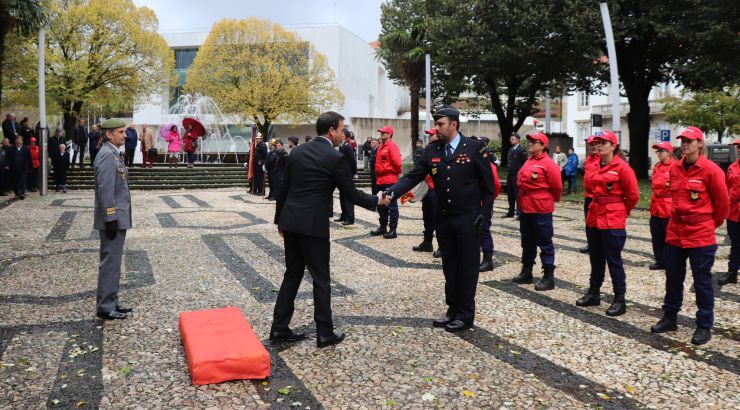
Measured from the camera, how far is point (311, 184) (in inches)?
213

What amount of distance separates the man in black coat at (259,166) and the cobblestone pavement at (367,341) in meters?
11.3

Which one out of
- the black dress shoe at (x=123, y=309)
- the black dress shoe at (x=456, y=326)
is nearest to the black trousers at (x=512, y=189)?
the black dress shoe at (x=456, y=326)

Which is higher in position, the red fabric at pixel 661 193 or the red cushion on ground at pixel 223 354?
the red fabric at pixel 661 193

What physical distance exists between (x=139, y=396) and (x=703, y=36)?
68.1 ft

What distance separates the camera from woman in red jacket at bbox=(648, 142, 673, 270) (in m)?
8.78

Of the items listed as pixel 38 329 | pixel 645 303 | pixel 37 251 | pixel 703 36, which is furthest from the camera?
pixel 703 36

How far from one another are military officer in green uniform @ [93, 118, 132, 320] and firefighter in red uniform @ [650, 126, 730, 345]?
5.19 metres

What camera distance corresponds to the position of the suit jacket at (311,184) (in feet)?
17.6

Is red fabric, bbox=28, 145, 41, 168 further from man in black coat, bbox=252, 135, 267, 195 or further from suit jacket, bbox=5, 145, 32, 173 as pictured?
man in black coat, bbox=252, 135, 267, 195

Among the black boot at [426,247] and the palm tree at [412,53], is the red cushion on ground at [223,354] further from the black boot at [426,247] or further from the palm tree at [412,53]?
the palm tree at [412,53]

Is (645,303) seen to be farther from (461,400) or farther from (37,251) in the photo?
(37,251)

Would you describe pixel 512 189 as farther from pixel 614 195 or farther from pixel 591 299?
pixel 614 195

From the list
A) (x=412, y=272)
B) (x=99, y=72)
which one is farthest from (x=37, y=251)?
(x=99, y=72)

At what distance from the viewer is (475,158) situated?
6105 millimetres
